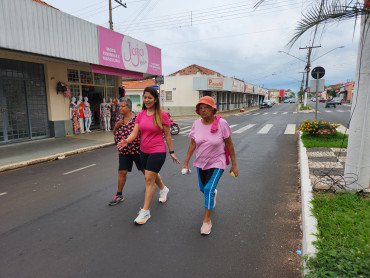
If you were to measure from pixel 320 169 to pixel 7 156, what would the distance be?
885 centimetres

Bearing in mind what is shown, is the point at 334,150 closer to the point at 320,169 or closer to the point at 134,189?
the point at 320,169

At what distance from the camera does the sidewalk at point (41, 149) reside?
23.1 feet

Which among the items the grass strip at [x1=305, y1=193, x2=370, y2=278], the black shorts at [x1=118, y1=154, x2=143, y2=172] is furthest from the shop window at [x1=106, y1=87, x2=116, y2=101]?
the grass strip at [x1=305, y1=193, x2=370, y2=278]

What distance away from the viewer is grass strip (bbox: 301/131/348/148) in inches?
306

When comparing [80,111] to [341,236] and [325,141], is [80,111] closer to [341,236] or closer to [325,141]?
[325,141]

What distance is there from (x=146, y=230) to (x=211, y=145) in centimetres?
144

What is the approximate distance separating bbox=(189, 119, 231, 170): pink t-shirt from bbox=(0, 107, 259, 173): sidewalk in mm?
6092

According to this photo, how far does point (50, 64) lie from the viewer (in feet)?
36.0

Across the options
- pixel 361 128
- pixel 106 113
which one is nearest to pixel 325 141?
pixel 361 128

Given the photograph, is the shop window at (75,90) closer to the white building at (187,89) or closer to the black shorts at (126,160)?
the black shorts at (126,160)

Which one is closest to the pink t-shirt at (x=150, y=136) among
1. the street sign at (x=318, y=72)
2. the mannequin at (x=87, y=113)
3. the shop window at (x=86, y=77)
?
the street sign at (x=318, y=72)

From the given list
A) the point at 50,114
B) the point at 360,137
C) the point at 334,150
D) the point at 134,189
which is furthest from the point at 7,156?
the point at 334,150

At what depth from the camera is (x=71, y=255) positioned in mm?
2752

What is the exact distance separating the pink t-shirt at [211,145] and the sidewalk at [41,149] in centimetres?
609
